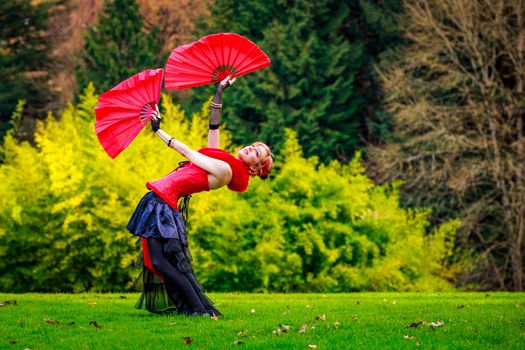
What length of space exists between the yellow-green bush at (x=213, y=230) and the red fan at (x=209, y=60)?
1038 cm

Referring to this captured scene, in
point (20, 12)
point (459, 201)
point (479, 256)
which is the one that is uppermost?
point (20, 12)

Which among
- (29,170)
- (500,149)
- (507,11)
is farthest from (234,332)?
(507,11)

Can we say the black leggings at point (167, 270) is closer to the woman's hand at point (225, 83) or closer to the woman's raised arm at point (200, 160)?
the woman's raised arm at point (200, 160)

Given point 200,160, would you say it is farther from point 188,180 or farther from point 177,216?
point 177,216

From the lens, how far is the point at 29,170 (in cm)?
2061

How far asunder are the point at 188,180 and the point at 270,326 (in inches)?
58.8

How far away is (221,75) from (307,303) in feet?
9.87

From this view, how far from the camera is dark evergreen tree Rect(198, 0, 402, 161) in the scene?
32.5m

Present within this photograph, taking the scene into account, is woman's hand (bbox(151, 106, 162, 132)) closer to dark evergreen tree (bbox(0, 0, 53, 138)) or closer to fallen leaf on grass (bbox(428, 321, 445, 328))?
fallen leaf on grass (bbox(428, 321, 445, 328))

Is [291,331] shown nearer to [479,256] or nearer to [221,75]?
[221,75]

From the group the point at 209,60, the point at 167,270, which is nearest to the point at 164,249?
the point at 167,270

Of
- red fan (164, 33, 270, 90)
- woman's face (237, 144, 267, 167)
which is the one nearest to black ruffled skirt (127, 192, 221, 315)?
woman's face (237, 144, 267, 167)

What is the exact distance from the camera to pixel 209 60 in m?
8.55

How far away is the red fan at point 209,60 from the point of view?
845cm
